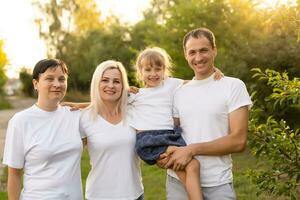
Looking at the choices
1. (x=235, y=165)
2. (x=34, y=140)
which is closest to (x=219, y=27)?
(x=235, y=165)

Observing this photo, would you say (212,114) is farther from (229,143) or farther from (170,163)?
(170,163)

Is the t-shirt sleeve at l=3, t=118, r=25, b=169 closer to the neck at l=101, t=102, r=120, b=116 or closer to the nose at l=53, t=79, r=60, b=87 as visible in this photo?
the nose at l=53, t=79, r=60, b=87

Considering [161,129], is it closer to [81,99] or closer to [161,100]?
[161,100]

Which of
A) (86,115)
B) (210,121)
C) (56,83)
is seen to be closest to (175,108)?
(210,121)

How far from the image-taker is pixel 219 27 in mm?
16266

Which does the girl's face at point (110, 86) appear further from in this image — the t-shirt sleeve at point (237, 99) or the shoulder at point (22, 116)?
the t-shirt sleeve at point (237, 99)

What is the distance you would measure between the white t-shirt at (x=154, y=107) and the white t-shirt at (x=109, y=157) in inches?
7.6

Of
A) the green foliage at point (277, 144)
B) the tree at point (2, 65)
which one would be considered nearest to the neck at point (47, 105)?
the green foliage at point (277, 144)

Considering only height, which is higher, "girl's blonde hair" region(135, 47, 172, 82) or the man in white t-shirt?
"girl's blonde hair" region(135, 47, 172, 82)

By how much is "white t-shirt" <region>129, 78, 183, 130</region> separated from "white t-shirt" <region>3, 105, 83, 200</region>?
2.14ft

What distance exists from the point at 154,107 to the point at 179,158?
0.65 metres

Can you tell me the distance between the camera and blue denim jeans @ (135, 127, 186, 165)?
3781 mm

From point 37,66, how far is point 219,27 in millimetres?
13176

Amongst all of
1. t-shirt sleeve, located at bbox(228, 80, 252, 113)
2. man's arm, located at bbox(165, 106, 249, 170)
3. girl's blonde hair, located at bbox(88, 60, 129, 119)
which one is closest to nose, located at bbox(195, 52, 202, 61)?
t-shirt sleeve, located at bbox(228, 80, 252, 113)
